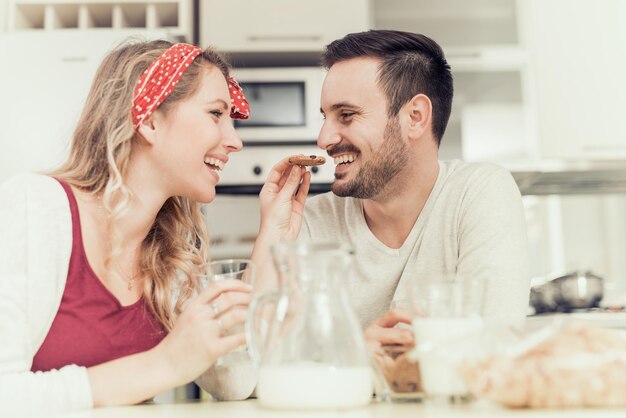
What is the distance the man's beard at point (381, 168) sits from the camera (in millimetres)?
1785

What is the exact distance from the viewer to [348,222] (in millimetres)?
1848

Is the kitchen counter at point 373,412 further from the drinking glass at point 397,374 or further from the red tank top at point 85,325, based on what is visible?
the red tank top at point 85,325

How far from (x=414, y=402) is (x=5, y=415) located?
1.73 feet

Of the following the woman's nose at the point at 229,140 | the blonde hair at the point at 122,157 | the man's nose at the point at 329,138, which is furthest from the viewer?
the man's nose at the point at 329,138

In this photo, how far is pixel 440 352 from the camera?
75cm

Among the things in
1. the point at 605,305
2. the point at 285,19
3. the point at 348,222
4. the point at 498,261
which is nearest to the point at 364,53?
the point at 348,222

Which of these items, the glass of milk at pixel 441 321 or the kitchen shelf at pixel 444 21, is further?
the kitchen shelf at pixel 444 21

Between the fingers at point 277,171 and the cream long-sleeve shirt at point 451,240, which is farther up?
the fingers at point 277,171

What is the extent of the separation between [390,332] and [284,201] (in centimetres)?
82

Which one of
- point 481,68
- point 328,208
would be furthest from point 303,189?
point 481,68

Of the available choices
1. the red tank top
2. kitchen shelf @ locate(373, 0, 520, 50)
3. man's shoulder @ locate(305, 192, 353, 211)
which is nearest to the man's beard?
man's shoulder @ locate(305, 192, 353, 211)

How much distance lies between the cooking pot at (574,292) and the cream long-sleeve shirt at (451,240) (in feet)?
3.85

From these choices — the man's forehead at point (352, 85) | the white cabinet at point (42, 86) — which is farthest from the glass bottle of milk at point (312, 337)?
the white cabinet at point (42, 86)

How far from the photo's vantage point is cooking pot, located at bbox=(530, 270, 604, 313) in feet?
9.14
